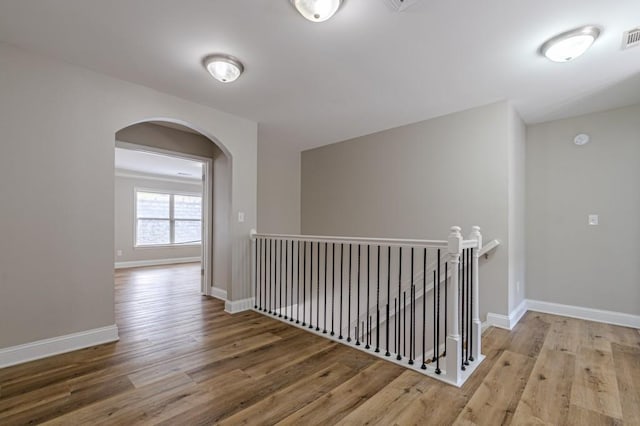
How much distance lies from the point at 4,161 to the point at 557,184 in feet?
18.0

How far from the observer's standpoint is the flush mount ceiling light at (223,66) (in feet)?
7.79

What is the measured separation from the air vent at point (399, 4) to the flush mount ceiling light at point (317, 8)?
1.01ft

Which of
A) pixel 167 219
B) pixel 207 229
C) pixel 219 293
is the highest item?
pixel 167 219

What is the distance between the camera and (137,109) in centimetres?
287

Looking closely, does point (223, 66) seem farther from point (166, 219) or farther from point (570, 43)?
point (166, 219)

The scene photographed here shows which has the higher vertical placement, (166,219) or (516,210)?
(516,210)

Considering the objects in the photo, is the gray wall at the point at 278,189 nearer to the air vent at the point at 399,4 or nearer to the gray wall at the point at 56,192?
the gray wall at the point at 56,192

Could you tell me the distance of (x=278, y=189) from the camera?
5273 millimetres

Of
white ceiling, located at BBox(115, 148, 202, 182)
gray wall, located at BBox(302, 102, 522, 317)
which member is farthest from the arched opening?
gray wall, located at BBox(302, 102, 522, 317)

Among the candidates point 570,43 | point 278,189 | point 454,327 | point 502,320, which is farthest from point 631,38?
point 278,189

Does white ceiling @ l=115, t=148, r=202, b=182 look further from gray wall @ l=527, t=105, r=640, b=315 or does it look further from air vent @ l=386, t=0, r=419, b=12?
gray wall @ l=527, t=105, r=640, b=315

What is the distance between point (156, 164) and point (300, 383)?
6.09 m

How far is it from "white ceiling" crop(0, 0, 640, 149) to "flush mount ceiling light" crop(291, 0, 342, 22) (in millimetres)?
106

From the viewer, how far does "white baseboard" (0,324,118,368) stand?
222 cm
